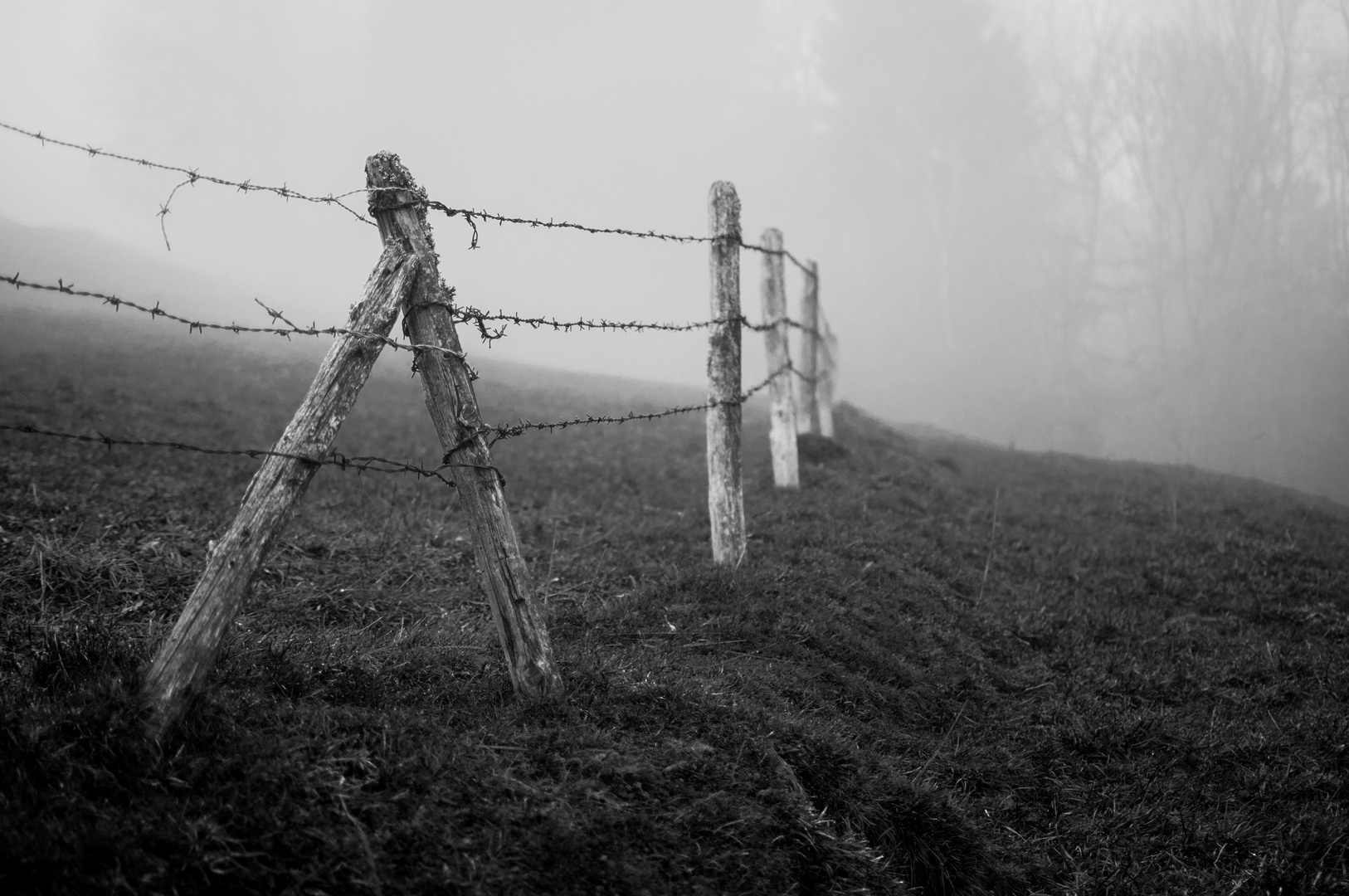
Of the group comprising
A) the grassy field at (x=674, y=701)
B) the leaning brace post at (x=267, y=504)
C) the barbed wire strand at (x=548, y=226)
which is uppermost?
the barbed wire strand at (x=548, y=226)

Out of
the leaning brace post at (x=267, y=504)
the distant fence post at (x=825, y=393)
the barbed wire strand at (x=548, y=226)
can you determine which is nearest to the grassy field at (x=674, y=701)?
the leaning brace post at (x=267, y=504)

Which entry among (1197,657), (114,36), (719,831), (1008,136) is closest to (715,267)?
(719,831)

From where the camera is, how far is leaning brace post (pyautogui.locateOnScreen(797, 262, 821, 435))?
12.9 metres

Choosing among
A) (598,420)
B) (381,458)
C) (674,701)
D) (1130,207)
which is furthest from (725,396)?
(1130,207)

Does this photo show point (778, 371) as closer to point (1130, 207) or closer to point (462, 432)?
point (462, 432)

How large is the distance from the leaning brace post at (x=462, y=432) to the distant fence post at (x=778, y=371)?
630cm

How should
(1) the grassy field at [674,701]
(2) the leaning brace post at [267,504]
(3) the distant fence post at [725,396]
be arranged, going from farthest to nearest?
(3) the distant fence post at [725,396]
(2) the leaning brace post at [267,504]
(1) the grassy field at [674,701]

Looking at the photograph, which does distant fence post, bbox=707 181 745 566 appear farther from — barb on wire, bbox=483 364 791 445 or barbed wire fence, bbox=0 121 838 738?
barbed wire fence, bbox=0 121 838 738

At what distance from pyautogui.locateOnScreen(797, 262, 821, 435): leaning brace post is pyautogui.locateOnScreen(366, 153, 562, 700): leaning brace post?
30.1ft

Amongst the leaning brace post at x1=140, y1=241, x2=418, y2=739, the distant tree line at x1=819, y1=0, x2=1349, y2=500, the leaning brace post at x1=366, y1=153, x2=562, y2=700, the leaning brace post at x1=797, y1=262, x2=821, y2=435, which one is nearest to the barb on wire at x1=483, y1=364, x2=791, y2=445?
the leaning brace post at x1=366, y1=153, x2=562, y2=700

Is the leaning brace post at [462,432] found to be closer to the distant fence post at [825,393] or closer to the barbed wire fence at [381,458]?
the barbed wire fence at [381,458]

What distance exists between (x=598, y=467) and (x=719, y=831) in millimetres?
9150

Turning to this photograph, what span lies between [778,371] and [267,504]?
7.53 meters

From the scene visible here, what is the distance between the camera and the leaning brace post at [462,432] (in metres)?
3.85
